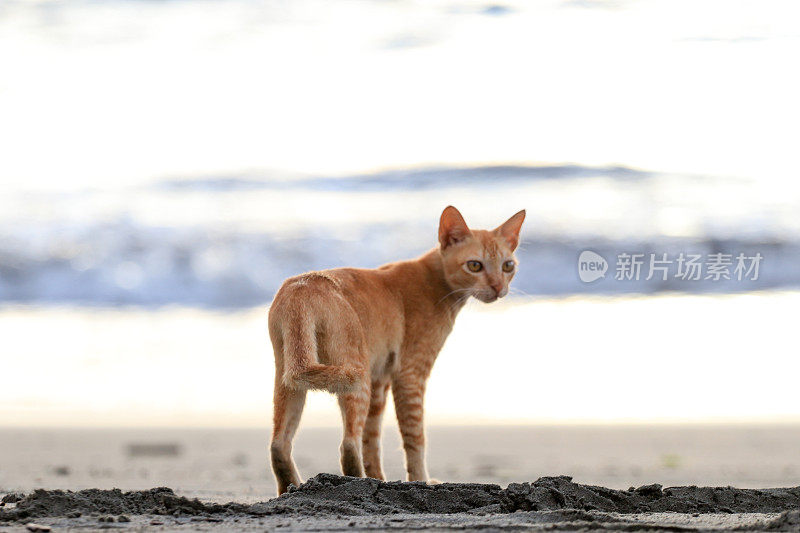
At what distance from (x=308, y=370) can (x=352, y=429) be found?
0.52 metres

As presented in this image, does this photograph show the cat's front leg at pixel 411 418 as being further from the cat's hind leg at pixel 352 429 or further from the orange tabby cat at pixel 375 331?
the cat's hind leg at pixel 352 429

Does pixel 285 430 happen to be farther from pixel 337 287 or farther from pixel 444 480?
pixel 444 480

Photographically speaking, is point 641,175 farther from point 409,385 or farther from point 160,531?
point 160,531

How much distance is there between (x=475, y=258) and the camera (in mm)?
5984

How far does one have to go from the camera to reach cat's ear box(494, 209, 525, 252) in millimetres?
6168

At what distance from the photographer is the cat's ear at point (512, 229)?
617 cm

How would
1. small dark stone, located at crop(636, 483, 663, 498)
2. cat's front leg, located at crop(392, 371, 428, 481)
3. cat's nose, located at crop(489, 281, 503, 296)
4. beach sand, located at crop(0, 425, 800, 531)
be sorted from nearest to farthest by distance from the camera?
beach sand, located at crop(0, 425, 800, 531) < small dark stone, located at crop(636, 483, 663, 498) < cat's front leg, located at crop(392, 371, 428, 481) < cat's nose, located at crop(489, 281, 503, 296)

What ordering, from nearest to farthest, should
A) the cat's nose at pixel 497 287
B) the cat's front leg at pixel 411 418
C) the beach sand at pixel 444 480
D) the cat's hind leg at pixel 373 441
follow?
the beach sand at pixel 444 480 → the cat's hind leg at pixel 373 441 → the cat's front leg at pixel 411 418 → the cat's nose at pixel 497 287

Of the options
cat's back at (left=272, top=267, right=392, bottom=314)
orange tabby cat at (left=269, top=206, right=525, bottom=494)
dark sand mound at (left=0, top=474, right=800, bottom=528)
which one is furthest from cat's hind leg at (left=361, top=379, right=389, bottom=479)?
dark sand mound at (left=0, top=474, right=800, bottom=528)

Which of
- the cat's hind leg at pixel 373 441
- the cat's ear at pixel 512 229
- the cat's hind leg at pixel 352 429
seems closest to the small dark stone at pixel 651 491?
the cat's hind leg at pixel 352 429

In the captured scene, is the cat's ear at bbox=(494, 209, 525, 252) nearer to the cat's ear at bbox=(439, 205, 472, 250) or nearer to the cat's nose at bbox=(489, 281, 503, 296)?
the cat's ear at bbox=(439, 205, 472, 250)

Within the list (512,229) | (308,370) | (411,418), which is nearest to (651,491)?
(411,418)

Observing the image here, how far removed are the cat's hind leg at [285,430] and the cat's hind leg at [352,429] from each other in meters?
0.24

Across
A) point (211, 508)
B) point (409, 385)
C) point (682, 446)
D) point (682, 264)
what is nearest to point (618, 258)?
point (682, 264)
